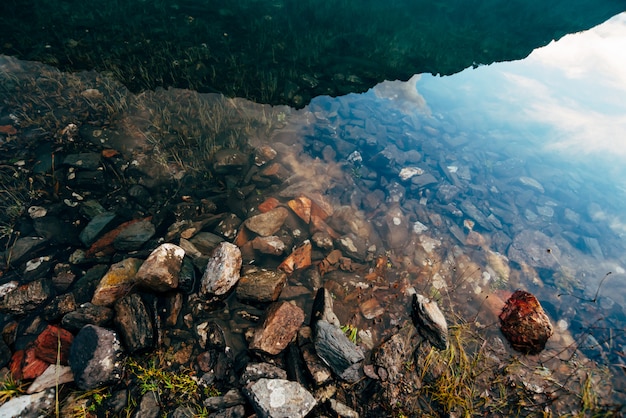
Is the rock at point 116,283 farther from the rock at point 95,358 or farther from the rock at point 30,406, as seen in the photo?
the rock at point 30,406

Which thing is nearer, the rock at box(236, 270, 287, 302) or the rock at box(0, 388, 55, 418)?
the rock at box(0, 388, 55, 418)

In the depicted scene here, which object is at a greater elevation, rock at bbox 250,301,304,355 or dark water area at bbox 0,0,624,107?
dark water area at bbox 0,0,624,107

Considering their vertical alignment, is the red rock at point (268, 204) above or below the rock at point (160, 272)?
below

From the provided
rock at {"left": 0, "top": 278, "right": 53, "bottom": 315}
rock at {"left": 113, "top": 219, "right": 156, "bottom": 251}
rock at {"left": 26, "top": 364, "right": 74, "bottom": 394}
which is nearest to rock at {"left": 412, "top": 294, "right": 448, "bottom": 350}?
rock at {"left": 26, "top": 364, "right": 74, "bottom": 394}

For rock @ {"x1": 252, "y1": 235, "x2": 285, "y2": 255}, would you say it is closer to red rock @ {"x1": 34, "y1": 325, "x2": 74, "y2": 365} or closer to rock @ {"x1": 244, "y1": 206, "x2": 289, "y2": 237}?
rock @ {"x1": 244, "y1": 206, "x2": 289, "y2": 237}

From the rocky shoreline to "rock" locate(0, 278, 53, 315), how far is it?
0.05 feet

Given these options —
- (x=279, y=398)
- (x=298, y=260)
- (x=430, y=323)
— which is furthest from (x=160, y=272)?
(x=430, y=323)

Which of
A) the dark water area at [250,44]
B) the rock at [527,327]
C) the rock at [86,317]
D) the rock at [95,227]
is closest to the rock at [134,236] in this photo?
the rock at [95,227]

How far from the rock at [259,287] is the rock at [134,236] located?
156 cm

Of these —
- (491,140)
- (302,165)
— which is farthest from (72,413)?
(491,140)

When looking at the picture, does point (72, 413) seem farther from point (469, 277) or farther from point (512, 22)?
point (512, 22)

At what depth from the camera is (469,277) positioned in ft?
17.9

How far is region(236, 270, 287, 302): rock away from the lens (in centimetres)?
336

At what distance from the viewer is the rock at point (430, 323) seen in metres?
3.32
